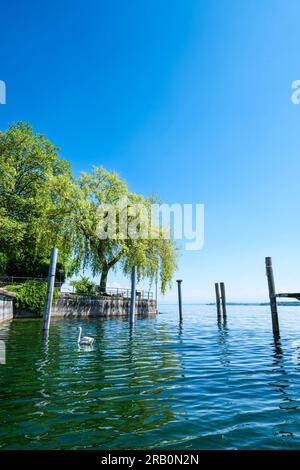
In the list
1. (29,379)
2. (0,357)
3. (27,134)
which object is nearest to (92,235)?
(27,134)

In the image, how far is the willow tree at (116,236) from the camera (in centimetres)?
2739

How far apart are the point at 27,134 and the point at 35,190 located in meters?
7.65

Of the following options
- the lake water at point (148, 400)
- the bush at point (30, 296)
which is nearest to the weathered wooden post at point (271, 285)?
the lake water at point (148, 400)

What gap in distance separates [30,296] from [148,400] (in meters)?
20.6

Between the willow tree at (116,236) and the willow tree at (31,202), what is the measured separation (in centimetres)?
151

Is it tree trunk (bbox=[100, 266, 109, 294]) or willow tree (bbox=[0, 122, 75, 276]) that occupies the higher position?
willow tree (bbox=[0, 122, 75, 276])

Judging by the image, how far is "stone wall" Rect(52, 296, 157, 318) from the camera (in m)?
25.8

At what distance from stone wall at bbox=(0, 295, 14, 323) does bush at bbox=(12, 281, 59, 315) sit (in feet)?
2.91

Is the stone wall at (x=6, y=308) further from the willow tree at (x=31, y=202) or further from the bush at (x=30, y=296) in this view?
the willow tree at (x=31, y=202)

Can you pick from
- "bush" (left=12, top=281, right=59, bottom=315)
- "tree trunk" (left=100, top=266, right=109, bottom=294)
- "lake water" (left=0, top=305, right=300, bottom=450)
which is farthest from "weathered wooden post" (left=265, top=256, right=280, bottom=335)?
"tree trunk" (left=100, top=266, right=109, bottom=294)

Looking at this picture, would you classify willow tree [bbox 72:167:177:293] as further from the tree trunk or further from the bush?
the bush

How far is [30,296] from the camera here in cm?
2372

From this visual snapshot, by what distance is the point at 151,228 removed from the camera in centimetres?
3014
